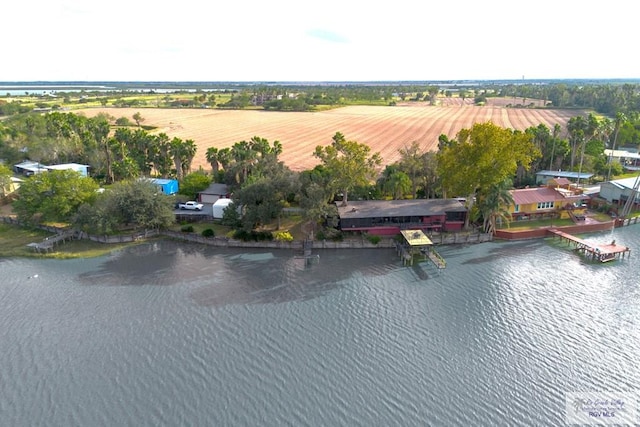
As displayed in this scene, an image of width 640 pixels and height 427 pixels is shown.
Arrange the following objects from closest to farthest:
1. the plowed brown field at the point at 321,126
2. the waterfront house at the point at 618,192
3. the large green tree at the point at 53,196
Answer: the large green tree at the point at 53,196, the waterfront house at the point at 618,192, the plowed brown field at the point at 321,126

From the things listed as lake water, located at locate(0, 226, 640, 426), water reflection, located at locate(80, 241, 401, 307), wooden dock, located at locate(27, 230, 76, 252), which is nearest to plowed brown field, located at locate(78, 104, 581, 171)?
wooden dock, located at locate(27, 230, 76, 252)

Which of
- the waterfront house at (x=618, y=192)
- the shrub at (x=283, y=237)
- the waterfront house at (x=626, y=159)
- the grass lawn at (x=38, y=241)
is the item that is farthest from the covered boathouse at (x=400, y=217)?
the waterfront house at (x=626, y=159)

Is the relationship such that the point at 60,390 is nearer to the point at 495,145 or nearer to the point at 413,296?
the point at 413,296

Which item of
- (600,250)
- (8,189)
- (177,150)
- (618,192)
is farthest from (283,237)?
(618,192)

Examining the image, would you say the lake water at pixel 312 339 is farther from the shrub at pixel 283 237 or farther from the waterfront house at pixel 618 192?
the waterfront house at pixel 618 192

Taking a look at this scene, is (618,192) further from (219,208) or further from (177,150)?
(177,150)

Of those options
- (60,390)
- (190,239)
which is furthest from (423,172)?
(60,390)
